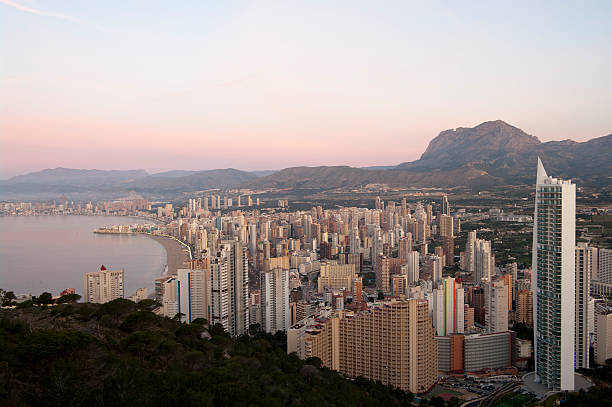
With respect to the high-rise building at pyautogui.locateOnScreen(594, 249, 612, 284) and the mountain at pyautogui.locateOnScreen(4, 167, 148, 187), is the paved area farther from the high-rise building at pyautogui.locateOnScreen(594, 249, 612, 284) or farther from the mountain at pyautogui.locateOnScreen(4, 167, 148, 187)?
the mountain at pyautogui.locateOnScreen(4, 167, 148, 187)

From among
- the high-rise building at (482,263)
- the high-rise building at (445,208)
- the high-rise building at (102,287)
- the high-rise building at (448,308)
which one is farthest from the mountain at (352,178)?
the high-rise building at (102,287)

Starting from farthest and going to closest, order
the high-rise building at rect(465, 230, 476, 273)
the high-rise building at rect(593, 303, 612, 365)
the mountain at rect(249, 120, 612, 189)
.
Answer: the mountain at rect(249, 120, 612, 189)
the high-rise building at rect(465, 230, 476, 273)
the high-rise building at rect(593, 303, 612, 365)

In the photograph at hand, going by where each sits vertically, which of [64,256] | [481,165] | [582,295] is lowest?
[64,256]

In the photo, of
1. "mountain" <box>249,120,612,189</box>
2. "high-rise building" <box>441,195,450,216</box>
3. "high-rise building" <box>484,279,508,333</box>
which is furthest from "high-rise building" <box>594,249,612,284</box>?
"mountain" <box>249,120,612,189</box>

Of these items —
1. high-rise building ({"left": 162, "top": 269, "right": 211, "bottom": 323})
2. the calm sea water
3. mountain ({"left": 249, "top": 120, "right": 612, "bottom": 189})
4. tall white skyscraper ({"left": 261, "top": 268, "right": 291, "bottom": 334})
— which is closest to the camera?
high-rise building ({"left": 162, "top": 269, "right": 211, "bottom": 323})

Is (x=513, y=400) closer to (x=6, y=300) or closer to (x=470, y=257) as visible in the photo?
(x=6, y=300)

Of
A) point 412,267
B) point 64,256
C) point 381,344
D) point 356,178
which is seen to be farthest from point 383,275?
point 356,178

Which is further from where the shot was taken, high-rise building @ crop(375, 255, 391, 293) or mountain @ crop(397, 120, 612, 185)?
mountain @ crop(397, 120, 612, 185)

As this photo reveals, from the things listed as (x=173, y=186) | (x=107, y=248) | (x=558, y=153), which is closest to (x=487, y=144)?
(x=558, y=153)
